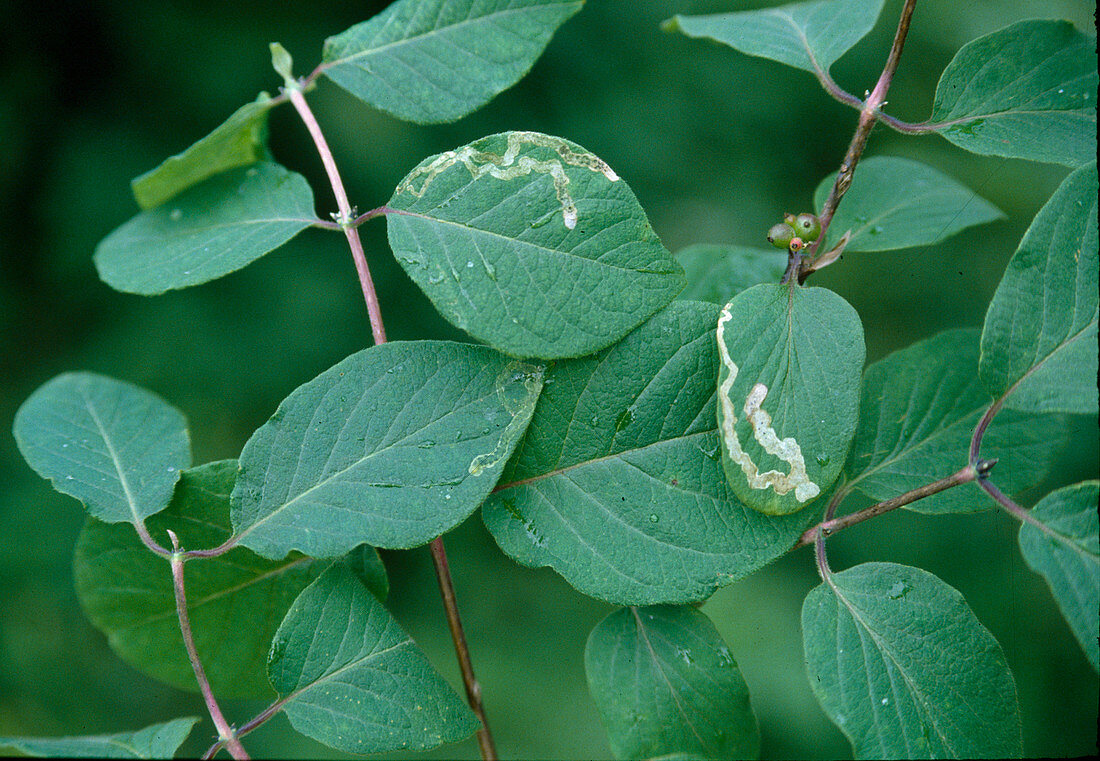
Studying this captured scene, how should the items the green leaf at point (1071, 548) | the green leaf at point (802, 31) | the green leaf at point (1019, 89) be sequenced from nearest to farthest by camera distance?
1. the green leaf at point (1071, 548)
2. the green leaf at point (1019, 89)
3. the green leaf at point (802, 31)

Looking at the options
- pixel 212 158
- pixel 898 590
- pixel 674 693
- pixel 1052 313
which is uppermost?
pixel 212 158

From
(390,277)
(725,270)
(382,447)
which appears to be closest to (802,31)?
(725,270)

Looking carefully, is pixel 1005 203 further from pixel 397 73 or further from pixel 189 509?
pixel 189 509

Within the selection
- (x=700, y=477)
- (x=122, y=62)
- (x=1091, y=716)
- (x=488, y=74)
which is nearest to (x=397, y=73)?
(x=488, y=74)

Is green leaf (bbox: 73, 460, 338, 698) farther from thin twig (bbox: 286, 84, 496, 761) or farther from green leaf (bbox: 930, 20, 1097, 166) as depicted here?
green leaf (bbox: 930, 20, 1097, 166)

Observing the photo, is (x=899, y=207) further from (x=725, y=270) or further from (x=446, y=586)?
(x=446, y=586)

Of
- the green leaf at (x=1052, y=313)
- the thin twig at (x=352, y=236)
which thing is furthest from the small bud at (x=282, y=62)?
the green leaf at (x=1052, y=313)

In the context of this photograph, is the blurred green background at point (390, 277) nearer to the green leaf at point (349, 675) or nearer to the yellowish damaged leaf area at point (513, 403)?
the green leaf at point (349, 675)
